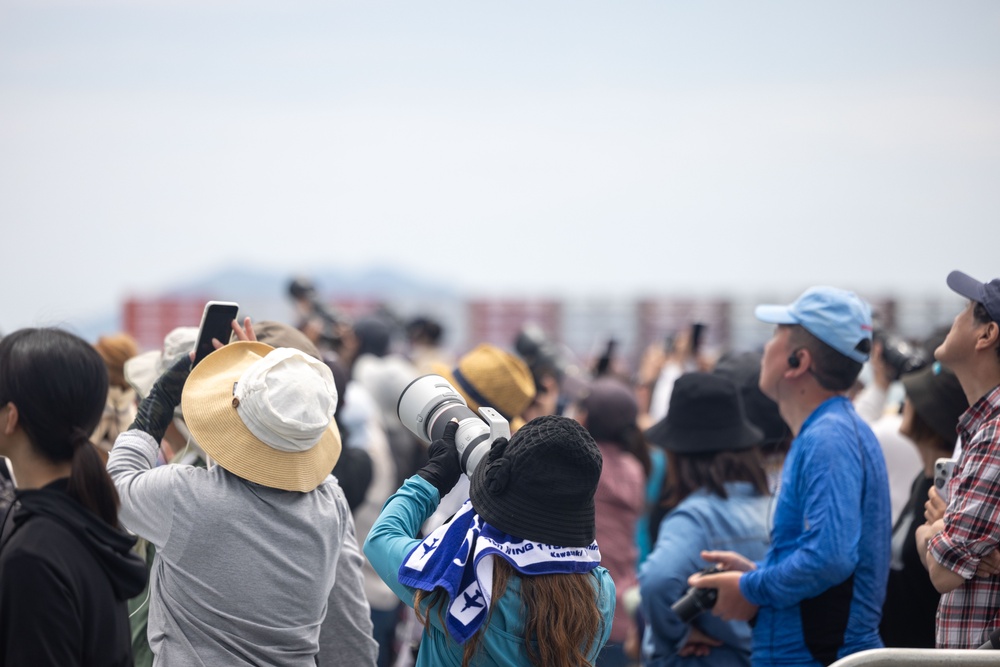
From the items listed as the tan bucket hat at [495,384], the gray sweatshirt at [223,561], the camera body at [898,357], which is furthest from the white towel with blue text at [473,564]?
the camera body at [898,357]

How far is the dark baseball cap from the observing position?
9.06 feet

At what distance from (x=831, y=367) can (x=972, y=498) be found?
2.26ft

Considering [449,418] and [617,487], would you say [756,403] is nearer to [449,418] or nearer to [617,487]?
[617,487]

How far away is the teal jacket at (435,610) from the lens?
2.04 metres

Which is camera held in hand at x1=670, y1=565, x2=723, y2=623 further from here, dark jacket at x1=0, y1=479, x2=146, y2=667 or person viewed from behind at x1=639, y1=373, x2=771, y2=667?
dark jacket at x1=0, y1=479, x2=146, y2=667

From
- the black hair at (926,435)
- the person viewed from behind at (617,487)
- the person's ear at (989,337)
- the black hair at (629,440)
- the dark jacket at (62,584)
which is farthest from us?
the black hair at (629,440)

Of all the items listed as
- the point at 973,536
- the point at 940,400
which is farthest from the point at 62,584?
the point at 940,400

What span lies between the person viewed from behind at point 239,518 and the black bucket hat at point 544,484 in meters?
0.52

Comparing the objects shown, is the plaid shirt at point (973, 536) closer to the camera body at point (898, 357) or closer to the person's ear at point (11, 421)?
the camera body at point (898, 357)

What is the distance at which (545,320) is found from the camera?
65.2 feet

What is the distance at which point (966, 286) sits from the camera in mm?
2809

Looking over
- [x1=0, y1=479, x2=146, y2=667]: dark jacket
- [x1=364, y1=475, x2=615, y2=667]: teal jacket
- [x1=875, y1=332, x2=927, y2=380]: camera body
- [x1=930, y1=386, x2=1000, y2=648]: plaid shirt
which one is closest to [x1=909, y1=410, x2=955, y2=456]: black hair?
[x1=930, y1=386, x2=1000, y2=648]: plaid shirt

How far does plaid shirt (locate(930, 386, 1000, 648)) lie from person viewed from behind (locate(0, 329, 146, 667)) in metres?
1.98

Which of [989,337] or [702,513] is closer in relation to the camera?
[989,337]
